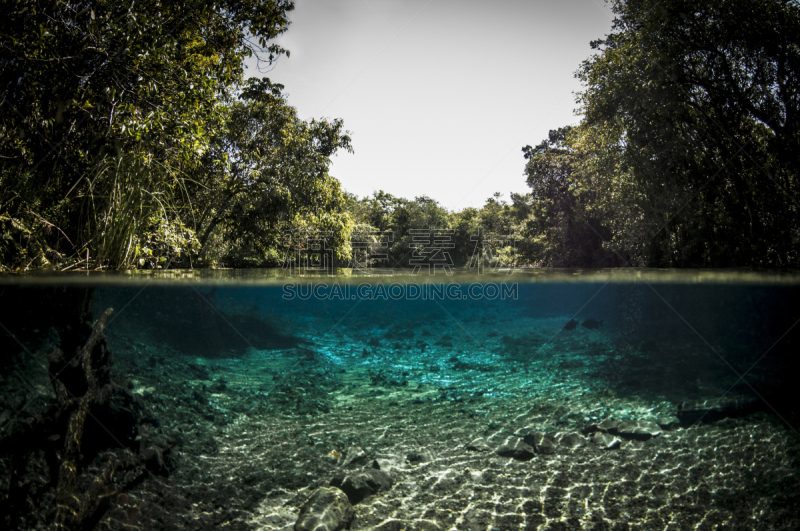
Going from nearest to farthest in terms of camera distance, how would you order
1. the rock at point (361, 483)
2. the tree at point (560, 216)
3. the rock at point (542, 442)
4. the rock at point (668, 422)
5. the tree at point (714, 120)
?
the rock at point (361, 483)
the rock at point (542, 442)
the rock at point (668, 422)
the tree at point (714, 120)
the tree at point (560, 216)

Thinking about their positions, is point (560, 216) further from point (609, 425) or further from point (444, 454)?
point (444, 454)

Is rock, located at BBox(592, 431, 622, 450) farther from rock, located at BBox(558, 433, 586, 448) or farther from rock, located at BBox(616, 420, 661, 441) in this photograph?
rock, located at BBox(616, 420, 661, 441)

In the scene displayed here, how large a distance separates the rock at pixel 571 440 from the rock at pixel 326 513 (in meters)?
3.60

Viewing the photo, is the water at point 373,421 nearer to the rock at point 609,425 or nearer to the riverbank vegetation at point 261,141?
the rock at point 609,425

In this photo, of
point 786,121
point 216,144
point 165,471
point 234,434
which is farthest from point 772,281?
point 216,144

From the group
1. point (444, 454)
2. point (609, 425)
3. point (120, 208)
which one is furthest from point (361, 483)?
point (120, 208)

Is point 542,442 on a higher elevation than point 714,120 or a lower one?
lower

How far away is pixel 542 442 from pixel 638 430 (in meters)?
1.86

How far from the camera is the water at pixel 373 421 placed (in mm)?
4609

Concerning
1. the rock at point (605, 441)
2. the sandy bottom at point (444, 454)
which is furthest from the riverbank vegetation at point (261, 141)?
the rock at point (605, 441)

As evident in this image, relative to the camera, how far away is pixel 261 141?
14688 mm

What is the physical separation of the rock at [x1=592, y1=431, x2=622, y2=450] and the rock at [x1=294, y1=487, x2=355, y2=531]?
4.21 metres

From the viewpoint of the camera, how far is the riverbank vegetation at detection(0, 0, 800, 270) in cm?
541

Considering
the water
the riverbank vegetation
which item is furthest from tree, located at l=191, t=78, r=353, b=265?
the water
